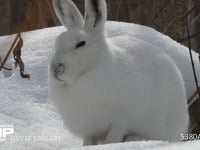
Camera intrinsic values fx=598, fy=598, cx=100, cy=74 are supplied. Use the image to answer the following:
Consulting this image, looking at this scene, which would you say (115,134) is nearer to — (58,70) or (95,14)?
(58,70)

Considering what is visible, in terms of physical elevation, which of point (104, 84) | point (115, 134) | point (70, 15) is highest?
point (70, 15)

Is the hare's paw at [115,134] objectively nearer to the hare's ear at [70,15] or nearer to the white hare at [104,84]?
Result: the white hare at [104,84]

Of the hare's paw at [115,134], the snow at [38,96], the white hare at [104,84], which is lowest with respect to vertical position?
the snow at [38,96]

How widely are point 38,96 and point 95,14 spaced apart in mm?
882

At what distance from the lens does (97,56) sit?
2.85 meters

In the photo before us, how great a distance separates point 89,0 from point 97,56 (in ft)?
0.92

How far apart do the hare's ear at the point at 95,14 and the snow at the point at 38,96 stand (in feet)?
1.39

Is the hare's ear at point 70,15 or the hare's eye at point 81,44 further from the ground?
the hare's ear at point 70,15

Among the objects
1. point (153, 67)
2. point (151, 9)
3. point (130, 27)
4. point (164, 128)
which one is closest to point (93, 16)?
point (153, 67)

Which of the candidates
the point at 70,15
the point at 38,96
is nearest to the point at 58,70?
the point at 70,15

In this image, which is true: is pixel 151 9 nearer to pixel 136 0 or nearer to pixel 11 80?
pixel 136 0

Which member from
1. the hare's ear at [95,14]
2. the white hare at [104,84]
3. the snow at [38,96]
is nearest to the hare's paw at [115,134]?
the white hare at [104,84]

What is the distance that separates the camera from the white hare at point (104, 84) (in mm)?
2779

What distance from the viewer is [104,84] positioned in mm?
2779
